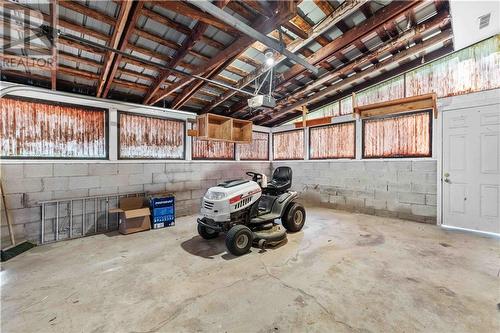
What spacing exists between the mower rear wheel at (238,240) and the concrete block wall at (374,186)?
10.9ft

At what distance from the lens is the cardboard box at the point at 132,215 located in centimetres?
348

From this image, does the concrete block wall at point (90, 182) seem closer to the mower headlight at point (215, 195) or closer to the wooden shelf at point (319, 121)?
A: the mower headlight at point (215, 195)

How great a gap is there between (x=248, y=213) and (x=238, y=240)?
0.48m

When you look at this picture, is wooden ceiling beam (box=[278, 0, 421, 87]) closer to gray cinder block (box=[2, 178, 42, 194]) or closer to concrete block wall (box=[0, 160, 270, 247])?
concrete block wall (box=[0, 160, 270, 247])

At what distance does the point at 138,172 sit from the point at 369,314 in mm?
4131

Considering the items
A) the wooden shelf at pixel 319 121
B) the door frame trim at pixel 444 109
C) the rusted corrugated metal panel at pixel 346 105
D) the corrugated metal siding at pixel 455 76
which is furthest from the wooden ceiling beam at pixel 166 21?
the door frame trim at pixel 444 109

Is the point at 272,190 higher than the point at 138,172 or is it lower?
lower

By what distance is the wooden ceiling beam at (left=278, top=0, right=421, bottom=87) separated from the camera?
237 cm

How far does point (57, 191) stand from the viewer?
3248 mm

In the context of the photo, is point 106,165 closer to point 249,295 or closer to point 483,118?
point 249,295

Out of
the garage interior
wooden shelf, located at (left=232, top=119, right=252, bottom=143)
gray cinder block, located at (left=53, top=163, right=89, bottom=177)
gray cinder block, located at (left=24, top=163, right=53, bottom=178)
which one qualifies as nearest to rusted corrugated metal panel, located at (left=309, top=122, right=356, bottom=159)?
the garage interior

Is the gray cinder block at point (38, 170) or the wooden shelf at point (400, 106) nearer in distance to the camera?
the gray cinder block at point (38, 170)

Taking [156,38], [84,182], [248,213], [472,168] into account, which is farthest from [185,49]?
[472,168]

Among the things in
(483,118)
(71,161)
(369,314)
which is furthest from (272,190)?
(483,118)
